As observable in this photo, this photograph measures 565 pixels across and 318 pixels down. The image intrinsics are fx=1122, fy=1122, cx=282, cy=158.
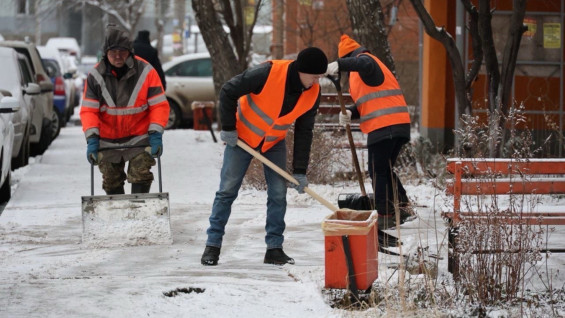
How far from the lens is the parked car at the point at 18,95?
14039 mm

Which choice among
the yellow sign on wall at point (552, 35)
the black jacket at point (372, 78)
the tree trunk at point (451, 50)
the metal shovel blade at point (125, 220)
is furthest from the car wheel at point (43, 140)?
the black jacket at point (372, 78)

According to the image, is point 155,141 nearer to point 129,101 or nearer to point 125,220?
point 129,101

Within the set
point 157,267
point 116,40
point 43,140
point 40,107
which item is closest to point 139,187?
point 116,40

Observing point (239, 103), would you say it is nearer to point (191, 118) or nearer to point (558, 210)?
point (558, 210)

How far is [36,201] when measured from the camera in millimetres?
11375

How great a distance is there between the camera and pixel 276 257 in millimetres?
7727

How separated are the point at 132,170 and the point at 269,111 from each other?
1.88 meters

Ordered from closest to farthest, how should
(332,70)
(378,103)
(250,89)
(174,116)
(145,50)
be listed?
(250,89) < (332,70) < (378,103) < (145,50) < (174,116)

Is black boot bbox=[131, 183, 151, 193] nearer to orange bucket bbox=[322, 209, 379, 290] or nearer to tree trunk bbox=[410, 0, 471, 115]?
orange bucket bbox=[322, 209, 379, 290]

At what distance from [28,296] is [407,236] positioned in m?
3.39

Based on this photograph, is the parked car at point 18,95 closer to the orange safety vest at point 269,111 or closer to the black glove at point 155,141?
the black glove at point 155,141

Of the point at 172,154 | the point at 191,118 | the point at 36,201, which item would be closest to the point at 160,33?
the point at 191,118

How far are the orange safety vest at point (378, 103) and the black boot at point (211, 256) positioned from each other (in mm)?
1948

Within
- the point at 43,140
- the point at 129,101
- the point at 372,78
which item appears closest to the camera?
the point at 129,101
